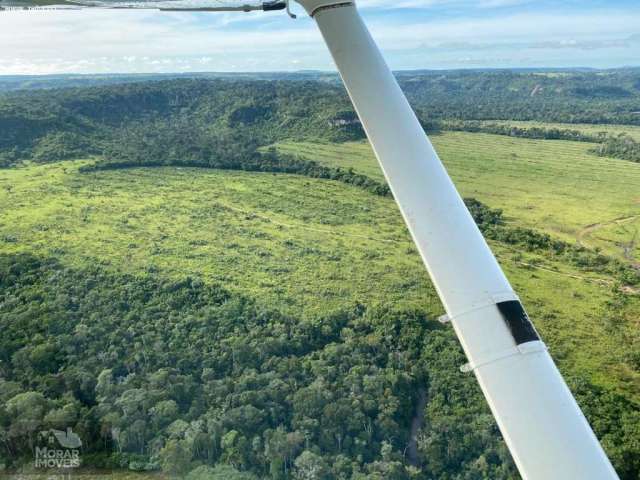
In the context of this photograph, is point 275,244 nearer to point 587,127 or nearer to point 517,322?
point 517,322

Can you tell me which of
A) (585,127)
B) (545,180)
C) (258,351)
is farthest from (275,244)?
(585,127)

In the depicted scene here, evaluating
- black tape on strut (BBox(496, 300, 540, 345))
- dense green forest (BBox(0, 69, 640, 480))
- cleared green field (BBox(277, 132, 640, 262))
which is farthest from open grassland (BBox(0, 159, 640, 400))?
black tape on strut (BBox(496, 300, 540, 345))

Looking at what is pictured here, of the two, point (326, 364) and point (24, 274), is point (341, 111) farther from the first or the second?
point (326, 364)

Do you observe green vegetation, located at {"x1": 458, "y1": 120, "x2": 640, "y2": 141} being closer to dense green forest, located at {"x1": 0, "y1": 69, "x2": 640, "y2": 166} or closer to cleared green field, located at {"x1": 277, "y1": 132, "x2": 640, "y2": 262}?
dense green forest, located at {"x1": 0, "y1": 69, "x2": 640, "y2": 166}

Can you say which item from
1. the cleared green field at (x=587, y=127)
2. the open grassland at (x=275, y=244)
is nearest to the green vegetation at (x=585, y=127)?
the cleared green field at (x=587, y=127)

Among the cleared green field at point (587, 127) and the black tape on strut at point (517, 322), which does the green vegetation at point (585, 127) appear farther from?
the black tape on strut at point (517, 322)
